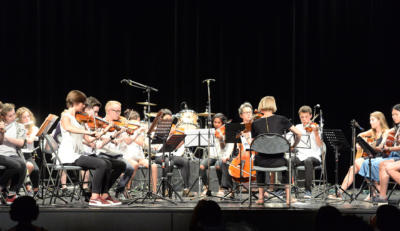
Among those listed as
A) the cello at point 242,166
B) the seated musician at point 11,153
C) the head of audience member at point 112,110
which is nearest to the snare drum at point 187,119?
the cello at point 242,166

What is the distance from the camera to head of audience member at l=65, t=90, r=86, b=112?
5.70 m

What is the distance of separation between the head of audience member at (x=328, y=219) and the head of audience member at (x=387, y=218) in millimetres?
278

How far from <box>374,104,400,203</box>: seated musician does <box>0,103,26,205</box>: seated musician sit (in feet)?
15.4

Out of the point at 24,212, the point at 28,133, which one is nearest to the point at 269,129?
the point at 24,212

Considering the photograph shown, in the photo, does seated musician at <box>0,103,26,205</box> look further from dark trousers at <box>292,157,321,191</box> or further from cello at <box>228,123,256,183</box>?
dark trousers at <box>292,157,321,191</box>

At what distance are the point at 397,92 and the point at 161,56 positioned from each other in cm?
517

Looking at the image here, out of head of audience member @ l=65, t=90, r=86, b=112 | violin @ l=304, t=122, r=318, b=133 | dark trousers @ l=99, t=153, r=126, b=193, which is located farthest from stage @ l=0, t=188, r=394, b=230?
violin @ l=304, t=122, r=318, b=133

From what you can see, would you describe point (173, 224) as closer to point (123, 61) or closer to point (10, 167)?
point (10, 167)

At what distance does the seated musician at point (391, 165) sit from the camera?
243 inches

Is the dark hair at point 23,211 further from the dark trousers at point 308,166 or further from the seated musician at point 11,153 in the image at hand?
the dark trousers at point 308,166

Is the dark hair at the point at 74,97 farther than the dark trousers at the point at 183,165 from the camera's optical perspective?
No

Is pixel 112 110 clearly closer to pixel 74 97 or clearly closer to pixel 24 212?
pixel 74 97

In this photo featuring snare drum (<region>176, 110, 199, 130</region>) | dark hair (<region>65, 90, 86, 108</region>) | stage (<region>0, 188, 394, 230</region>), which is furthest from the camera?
snare drum (<region>176, 110, 199, 130</region>)

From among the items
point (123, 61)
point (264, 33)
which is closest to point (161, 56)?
Result: point (123, 61)
